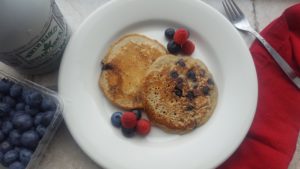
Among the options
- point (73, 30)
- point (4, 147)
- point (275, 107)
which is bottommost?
point (275, 107)

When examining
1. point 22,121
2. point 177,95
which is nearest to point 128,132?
point 177,95

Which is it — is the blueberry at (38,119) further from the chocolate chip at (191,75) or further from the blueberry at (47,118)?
the chocolate chip at (191,75)

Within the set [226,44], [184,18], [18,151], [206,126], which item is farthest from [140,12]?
[18,151]

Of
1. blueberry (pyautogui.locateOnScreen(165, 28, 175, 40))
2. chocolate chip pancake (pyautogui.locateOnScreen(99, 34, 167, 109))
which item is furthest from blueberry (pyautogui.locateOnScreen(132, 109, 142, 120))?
blueberry (pyautogui.locateOnScreen(165, 28, 175, 40))

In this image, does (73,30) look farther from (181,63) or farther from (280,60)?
(280,60)

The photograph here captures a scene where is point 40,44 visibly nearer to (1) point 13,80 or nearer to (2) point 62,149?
(1) point 13,80
